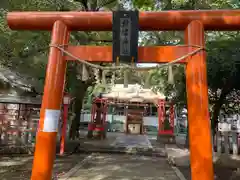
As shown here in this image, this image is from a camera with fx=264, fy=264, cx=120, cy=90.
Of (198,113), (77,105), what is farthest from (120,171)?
(77,105)

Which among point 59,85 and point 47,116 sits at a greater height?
point 59,85

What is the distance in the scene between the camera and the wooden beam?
13.1 feet

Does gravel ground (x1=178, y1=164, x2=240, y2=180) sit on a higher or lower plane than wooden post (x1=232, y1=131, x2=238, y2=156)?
lower

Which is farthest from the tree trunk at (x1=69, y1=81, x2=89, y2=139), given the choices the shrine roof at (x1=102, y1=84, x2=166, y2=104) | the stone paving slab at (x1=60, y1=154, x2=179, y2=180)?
the stone paving slab at (x1=60, y1=154, x2=179, y2=180)

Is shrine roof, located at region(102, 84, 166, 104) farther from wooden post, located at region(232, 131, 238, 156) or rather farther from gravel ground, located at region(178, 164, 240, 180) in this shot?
gravel ground, located at region(178, 164, 240, 180)

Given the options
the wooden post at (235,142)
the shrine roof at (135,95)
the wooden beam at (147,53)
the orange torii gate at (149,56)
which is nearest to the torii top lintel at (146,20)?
the orange torii gate at (149,56)

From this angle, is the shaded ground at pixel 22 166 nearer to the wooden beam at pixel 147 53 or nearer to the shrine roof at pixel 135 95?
the wooden beam at pixel 147 53

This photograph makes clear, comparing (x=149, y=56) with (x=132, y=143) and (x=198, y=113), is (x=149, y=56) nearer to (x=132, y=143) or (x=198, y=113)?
(x=198, y=113)

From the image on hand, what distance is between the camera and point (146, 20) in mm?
4129

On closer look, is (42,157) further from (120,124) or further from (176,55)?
(120,124)

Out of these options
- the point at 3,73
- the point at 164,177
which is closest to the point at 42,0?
the point at 3,73

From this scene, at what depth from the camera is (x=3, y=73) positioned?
1051 centimetres

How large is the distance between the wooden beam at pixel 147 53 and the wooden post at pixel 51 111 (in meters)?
0.31

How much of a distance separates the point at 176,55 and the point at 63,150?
7.58m
